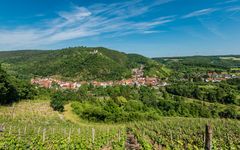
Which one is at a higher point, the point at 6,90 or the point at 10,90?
the point at 6,90

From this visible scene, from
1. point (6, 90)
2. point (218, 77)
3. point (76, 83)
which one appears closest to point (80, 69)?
point (76, 83)

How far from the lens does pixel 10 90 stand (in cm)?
4319

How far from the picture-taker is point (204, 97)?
79000 mm

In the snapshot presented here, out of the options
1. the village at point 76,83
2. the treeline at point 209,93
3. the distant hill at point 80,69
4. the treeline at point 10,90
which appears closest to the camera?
the treeline at point 10,90

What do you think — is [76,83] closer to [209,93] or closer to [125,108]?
[125,108]

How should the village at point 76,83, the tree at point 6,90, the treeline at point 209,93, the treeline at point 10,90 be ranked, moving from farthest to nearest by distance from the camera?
the village at point 76,83
the treeline at point 209,93
the treeline at point 10,90
the tree at point 6,90

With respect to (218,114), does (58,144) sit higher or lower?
higher

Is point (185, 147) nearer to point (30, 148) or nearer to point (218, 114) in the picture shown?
point (30, 148)

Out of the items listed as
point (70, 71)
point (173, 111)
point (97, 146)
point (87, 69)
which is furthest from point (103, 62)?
point (97, 146)

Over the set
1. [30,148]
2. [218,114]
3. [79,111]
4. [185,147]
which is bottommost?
[218,114]

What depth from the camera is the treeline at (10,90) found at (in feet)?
135

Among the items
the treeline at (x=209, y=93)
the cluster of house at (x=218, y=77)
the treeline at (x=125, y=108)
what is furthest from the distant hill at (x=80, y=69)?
the treeline at (x=125, y=108)

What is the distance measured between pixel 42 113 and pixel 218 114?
4488 centimetres

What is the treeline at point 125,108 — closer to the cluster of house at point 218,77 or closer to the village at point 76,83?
the village at point 76,83
